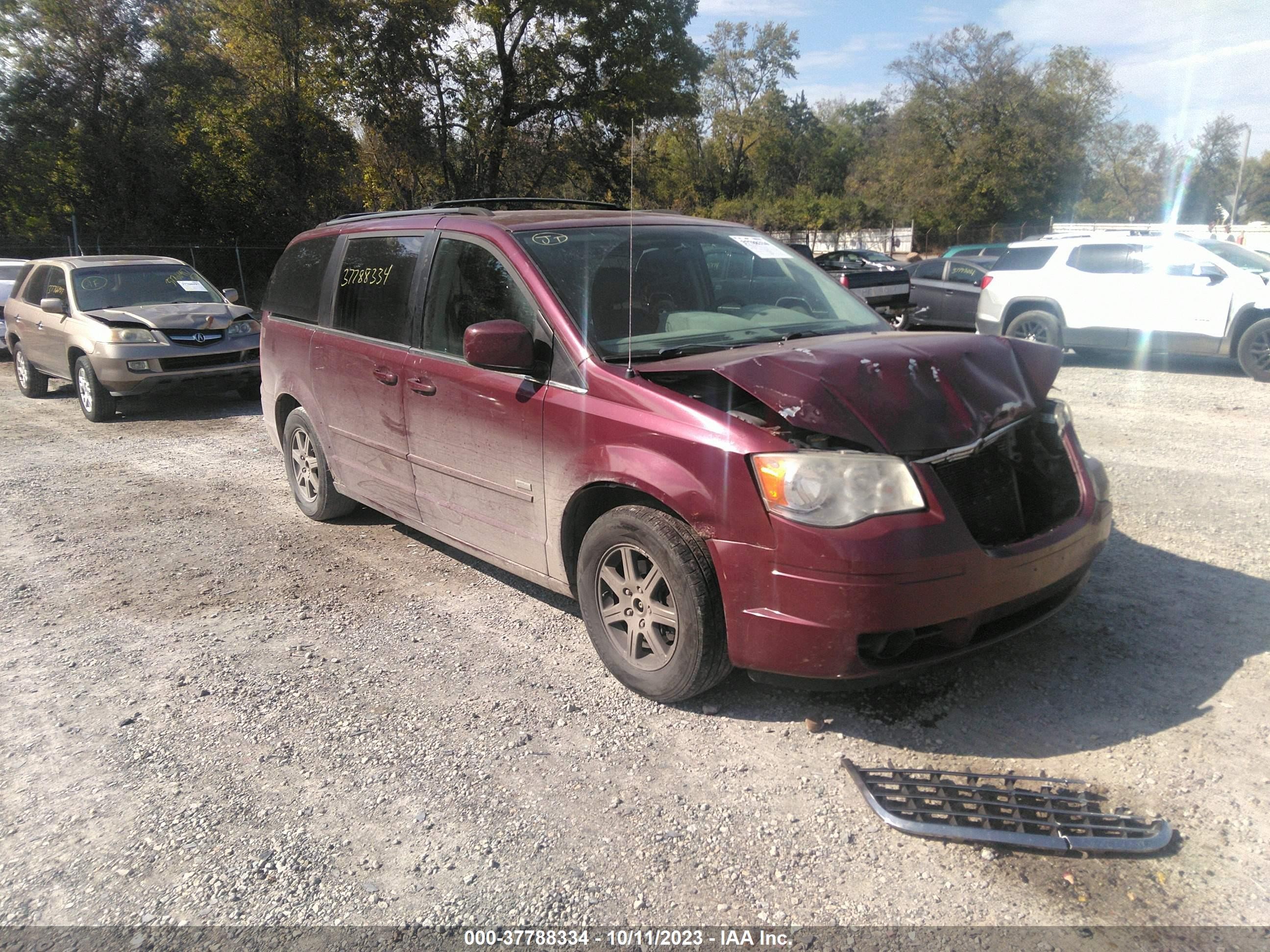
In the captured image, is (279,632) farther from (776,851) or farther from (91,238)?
(91,238)

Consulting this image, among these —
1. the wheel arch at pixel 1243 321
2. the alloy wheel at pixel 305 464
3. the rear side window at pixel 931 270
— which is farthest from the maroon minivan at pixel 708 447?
the rear side window at pixel 931 270

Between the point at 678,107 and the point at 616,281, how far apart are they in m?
23.9

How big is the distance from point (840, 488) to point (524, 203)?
3.41 metres

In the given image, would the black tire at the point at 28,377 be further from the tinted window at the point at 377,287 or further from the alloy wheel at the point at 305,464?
the tinted window at the point at 377,287

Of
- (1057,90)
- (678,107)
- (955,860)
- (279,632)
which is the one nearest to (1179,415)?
(955,860)

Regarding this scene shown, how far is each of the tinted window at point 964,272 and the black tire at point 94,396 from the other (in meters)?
13.0

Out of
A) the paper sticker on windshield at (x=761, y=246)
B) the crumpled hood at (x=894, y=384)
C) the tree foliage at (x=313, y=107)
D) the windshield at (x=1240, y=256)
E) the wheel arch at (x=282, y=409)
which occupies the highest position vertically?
the tree foliage at (x=313, y=107)

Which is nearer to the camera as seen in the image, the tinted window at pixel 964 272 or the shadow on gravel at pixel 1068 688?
the shadow on gravel at pixel 1068 688

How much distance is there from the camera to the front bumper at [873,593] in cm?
305

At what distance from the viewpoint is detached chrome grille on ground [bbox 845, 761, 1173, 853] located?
276 centimetres

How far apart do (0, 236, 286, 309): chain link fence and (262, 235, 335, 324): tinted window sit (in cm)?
1617

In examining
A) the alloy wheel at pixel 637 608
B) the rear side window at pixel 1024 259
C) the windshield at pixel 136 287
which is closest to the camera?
the alloy wheel at pixel 637 608

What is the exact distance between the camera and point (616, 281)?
4203 mm

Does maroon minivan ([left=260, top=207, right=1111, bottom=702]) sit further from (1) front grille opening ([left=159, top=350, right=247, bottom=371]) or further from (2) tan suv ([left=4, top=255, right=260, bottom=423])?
(1) front grille opening ([left=159, top=350, right=247, bottom=371])
